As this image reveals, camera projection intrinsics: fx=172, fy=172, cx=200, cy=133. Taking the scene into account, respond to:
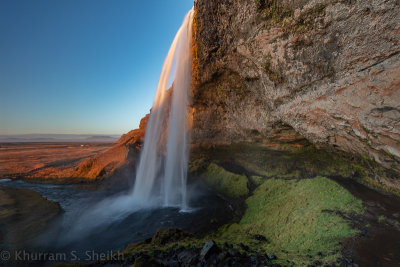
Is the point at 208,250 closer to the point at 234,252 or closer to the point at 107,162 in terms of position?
the point at 234,252

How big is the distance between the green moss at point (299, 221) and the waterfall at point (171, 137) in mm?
4635

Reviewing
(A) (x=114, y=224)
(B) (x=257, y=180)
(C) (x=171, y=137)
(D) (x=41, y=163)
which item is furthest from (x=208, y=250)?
(D) (x=41, y=163)

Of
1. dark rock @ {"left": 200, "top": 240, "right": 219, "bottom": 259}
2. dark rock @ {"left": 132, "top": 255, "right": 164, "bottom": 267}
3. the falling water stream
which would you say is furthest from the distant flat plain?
dark rock @ {"left": 200, "top": 240, "right": 219, "bottom": 259}

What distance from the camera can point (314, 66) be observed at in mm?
5867

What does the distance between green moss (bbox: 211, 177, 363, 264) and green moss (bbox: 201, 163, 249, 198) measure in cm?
212

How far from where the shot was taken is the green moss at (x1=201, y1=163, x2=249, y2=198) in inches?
452

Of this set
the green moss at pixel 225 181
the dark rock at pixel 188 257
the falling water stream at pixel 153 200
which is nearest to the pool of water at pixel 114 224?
the falling water stream at pixel 153 200

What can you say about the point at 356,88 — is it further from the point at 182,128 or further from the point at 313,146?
the point at 182,128

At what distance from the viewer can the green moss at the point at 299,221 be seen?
4.76m

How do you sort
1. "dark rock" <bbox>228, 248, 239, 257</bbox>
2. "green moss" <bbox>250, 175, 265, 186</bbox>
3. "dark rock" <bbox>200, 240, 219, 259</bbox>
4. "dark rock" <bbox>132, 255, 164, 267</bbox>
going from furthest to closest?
"green moss" <bbox>250, 175, 265, 186</bbox> < "dark rock" <bbox>228, 248, 239, 257</bbox> < "dark rock" <bbox>200, 240, 219, 259</bbox> < "dark rock" <bbox>132, 255, 164, 267</bbox>

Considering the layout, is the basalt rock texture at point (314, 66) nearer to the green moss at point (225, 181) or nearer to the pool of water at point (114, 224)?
the green moss at point (225, 181)

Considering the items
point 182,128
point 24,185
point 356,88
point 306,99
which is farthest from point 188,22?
point 24,185

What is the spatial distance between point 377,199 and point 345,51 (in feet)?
18.1

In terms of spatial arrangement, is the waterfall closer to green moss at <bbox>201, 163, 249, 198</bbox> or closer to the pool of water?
the pool of water
